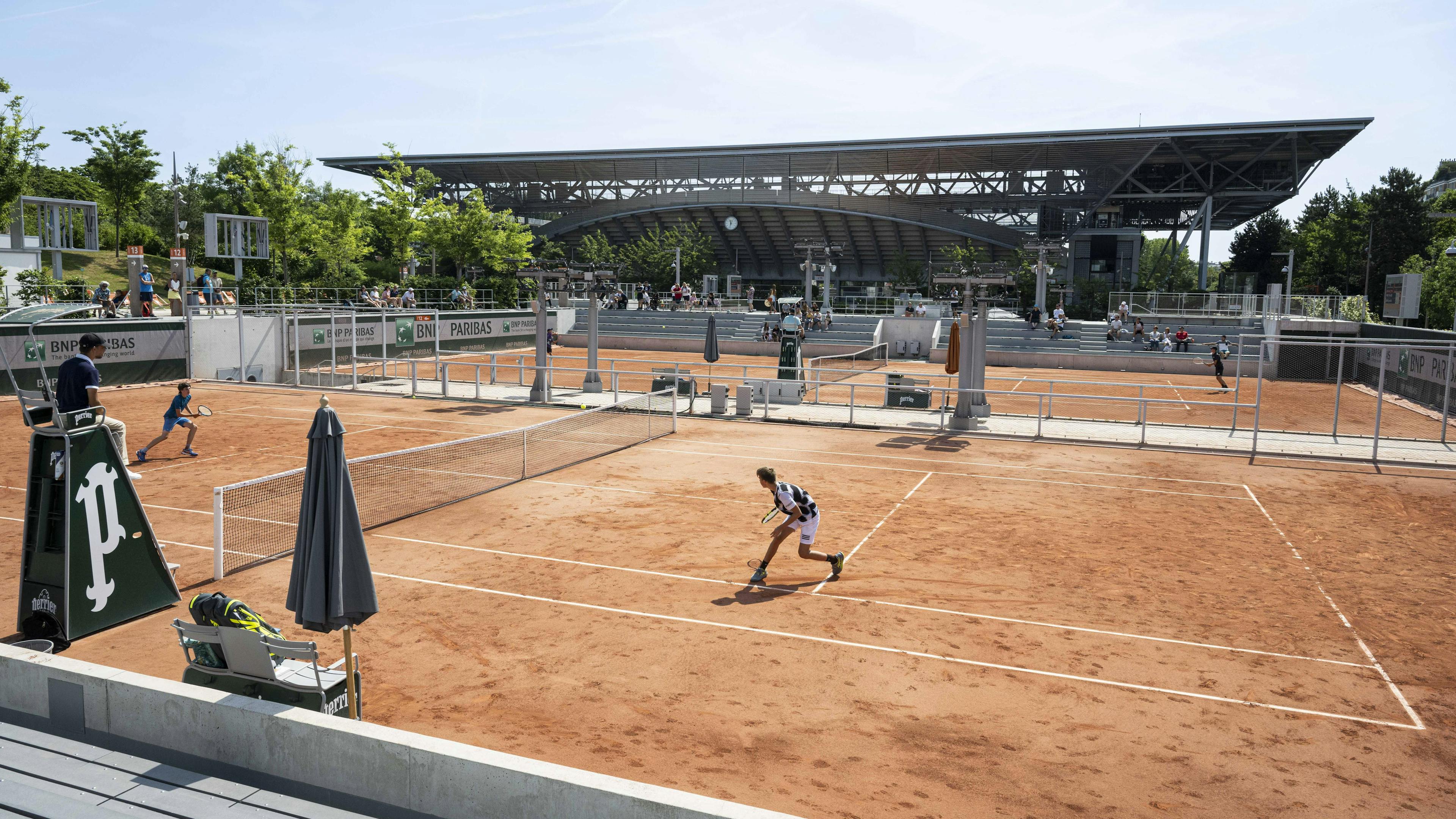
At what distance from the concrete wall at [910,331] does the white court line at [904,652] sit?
38749mm

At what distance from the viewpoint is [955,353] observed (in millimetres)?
24359

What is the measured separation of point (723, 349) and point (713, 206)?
29.5 metres

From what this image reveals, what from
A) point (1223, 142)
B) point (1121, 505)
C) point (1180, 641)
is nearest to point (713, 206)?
point (1223, 142)

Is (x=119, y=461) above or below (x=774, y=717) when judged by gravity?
above

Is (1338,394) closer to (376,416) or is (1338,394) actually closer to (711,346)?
(711,346)

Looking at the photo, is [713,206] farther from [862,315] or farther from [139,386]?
[139,386]

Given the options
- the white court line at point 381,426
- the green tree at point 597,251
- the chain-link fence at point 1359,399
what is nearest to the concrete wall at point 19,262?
the white court line at point 381,426

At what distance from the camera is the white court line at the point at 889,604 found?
29.5 ft

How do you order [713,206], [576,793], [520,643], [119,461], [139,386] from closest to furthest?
[576,793], [119,461], [520,643], [139,386], [713,206]

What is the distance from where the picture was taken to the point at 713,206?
252ft

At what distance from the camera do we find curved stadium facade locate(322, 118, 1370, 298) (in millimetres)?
61844

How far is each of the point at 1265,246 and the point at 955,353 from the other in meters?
77.7

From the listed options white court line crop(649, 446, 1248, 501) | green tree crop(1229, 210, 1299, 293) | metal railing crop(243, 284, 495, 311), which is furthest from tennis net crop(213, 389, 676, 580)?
green tree crop(1229, 210, 1299, 293)

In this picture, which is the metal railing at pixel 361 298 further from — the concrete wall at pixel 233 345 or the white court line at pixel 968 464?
the white court line at pixel 968 464
